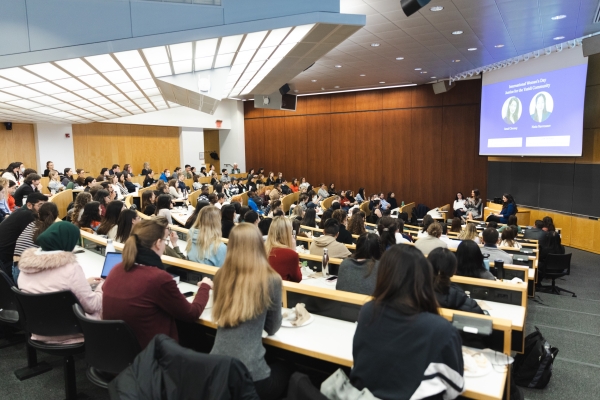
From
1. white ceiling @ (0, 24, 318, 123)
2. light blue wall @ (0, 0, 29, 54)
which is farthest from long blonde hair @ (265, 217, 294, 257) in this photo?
light blue wall @ (0, 0, 29, 54)

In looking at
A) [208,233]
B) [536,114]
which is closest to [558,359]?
[208,233]

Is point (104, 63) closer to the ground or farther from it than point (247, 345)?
farther from it

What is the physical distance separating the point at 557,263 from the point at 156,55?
279 inches

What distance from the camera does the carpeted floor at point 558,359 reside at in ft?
11.2

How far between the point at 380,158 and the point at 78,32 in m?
13.0

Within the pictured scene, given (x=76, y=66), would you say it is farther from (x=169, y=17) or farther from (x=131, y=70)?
(x=169, y=17)

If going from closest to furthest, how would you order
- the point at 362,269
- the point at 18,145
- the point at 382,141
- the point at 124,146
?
the point at 362,269, the point at 18,145, the point at 382,141, the point at 124,146

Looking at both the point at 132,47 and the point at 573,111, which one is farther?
the point at 573,111

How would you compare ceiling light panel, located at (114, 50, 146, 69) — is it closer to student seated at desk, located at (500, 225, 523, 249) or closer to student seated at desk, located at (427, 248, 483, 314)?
student seated at desk, located at (427, 248, 483, 314)

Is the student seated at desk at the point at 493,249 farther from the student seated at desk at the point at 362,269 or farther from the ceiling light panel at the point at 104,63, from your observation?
the ceiling light panel at the point at 104,63

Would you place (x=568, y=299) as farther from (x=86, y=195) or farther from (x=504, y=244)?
(x=86, y=195)

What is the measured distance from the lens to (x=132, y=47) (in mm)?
5355

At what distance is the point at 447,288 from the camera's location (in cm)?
297

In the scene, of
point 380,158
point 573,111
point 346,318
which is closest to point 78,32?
point 346,318
